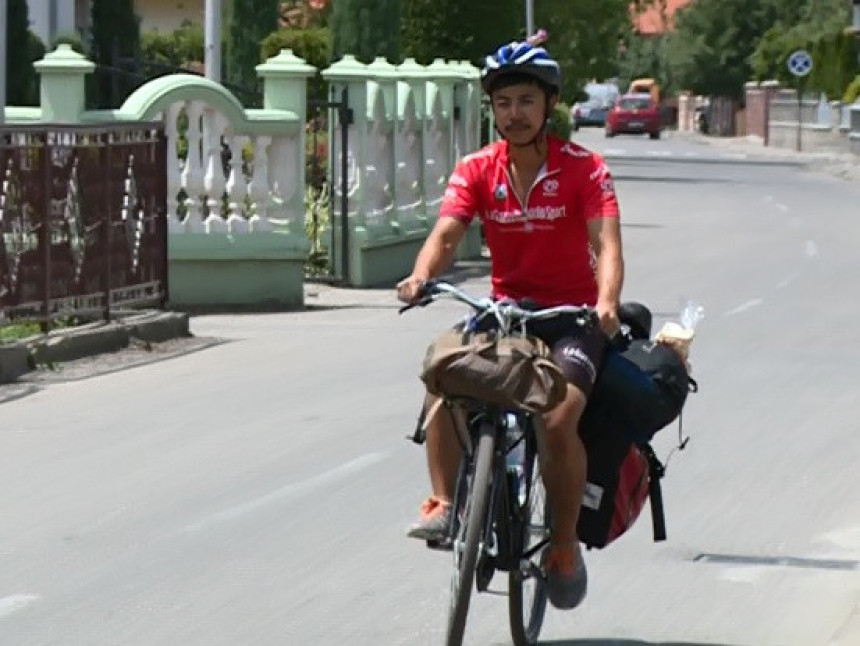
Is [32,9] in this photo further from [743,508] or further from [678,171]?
[743,508]

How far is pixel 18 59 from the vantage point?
1479 inches

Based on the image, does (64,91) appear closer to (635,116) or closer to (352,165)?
(352,165)

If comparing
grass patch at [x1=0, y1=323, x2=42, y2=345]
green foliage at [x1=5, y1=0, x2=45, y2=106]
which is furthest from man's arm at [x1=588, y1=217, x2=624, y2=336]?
green foliage at [x1=5, y1=0, x2=45, y2=106]

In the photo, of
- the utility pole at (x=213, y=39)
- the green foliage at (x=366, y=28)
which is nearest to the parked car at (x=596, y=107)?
the green foliage at (x=366, y=28)

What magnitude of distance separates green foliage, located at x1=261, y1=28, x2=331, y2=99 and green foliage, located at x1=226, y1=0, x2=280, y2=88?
15513 mm

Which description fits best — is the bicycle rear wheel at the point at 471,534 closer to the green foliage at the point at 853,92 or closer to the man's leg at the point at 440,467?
the man's leg at the point at 440,467

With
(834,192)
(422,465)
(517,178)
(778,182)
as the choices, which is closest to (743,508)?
(422,465)

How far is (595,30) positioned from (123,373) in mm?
51067

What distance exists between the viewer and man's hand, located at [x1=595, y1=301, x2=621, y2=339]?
7.24m

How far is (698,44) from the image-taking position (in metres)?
108

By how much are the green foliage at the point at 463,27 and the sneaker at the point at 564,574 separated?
114ft

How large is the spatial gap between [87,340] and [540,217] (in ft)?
32.2

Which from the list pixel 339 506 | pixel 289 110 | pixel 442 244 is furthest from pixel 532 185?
pixel 289 110

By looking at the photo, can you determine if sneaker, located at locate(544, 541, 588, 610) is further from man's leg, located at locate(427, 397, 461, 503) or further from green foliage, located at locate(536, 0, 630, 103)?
green foliage, located at locate(536, 0, 630, 103)
